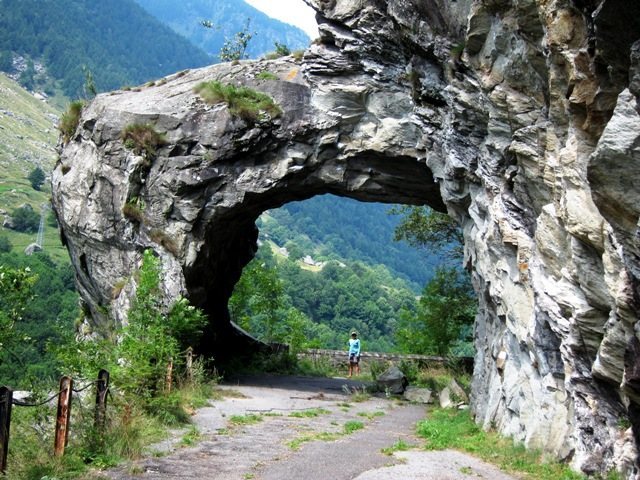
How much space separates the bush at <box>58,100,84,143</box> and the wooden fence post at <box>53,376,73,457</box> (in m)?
14.1

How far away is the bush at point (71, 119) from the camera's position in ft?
69.1

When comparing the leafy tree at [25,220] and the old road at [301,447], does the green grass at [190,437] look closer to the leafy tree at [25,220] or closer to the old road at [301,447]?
the old road at [301,447]

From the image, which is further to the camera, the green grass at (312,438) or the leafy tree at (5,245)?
the leafy tree at (5,245)

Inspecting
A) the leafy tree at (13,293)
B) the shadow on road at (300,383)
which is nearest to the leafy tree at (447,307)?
the shadow on road at (300,383)

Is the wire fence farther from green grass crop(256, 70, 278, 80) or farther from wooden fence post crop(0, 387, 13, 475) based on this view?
green grass crop(256, 70, 278, 80)

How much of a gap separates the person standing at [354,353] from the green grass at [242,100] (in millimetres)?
8090

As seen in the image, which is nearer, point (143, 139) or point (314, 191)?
point (143, 139)

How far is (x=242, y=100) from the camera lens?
1883 centimetres

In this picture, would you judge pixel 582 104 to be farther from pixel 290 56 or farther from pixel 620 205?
pixel 290 56

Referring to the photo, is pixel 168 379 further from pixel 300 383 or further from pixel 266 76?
pixel 266 76

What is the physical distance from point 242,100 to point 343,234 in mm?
142257

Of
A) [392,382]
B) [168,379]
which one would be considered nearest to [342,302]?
[392,382]

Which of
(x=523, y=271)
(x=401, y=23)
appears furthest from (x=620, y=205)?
(x=401, y=23)

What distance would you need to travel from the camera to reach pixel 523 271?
1175 centimetres
